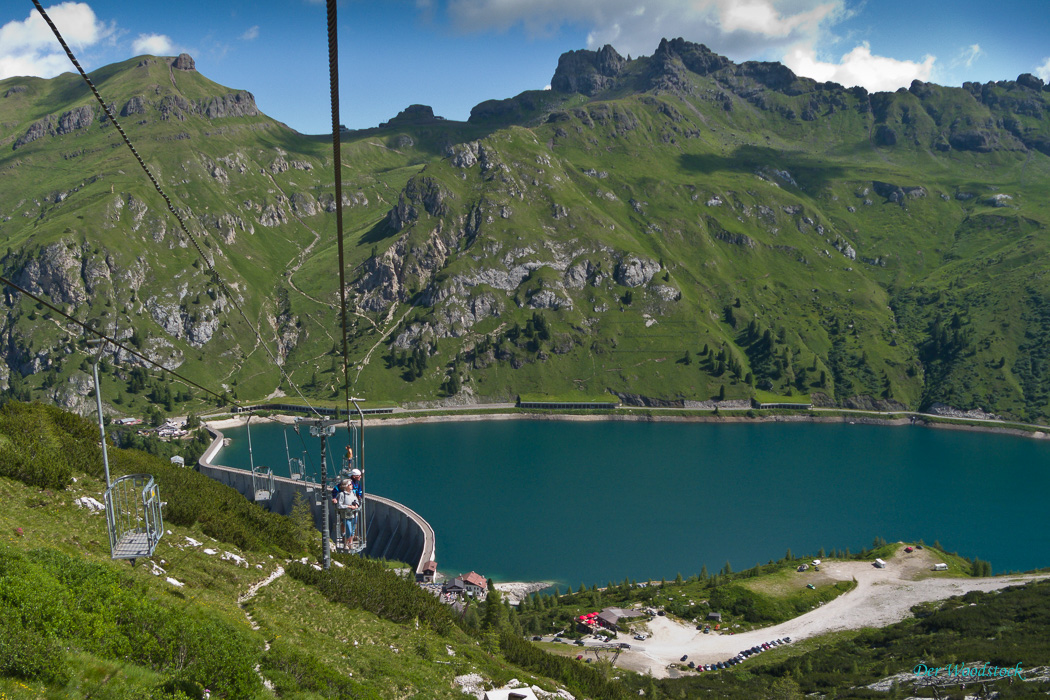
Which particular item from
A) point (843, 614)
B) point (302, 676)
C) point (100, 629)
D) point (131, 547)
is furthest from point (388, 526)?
point (100, 629)

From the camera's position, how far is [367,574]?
31516 millimetres

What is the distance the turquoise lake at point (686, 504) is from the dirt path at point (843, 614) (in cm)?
2298

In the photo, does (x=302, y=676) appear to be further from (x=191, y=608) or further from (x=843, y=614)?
(x=843, y=614)

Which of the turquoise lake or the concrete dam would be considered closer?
the concrete dam

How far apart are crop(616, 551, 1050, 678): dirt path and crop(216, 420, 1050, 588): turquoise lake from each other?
23.0 m

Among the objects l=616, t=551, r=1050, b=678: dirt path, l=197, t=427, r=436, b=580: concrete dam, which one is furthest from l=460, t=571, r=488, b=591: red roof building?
l=616, t=551, r=1050, b=678: dirt path

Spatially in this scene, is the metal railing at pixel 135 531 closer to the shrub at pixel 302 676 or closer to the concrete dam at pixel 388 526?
the shrub at pixel 302 676

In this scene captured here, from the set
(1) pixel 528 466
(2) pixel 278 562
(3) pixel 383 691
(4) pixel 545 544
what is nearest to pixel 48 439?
(2) pixel 278 562

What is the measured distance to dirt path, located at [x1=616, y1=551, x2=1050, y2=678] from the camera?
75562mm

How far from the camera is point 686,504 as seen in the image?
150 metres

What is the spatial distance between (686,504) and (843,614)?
6389 cm

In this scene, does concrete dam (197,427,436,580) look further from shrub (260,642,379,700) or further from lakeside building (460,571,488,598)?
shrub (260,642,379,700)

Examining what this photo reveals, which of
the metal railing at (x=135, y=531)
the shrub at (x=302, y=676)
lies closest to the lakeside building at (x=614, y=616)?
the shrub at (x=302, y=676)

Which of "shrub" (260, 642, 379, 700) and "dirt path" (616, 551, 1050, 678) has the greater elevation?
"shrub" (260, 642, 379, 700)
